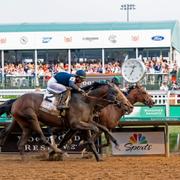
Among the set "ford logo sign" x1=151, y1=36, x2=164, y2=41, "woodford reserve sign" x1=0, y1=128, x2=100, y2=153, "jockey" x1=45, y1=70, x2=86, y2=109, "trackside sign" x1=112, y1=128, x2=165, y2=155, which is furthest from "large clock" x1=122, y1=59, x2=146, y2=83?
"ford logo sign" x1=151, y1=36, x2=164, y2=41

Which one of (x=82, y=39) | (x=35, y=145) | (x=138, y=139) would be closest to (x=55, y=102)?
(x=35, y=145)

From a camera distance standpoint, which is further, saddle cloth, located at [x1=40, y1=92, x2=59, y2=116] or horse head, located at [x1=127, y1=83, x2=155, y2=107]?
horse head, located at [x1=127, y1=83, x2=155, y2=107]

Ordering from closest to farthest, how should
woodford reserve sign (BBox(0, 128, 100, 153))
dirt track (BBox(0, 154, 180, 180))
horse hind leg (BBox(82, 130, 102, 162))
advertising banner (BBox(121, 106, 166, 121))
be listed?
dirt track (BBox(0, 154, 180, 180)) → horse hind leg (BBox(82, 130, 102, 162)) → woodford reserve sign (BBox(0, 128, 100, 153)) → advertising banner (BBox(121, 106, 166, 121))

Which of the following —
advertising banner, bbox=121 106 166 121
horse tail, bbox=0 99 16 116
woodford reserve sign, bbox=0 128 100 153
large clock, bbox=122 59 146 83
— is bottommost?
woodford reserve sign, bbox=0 128 100 153

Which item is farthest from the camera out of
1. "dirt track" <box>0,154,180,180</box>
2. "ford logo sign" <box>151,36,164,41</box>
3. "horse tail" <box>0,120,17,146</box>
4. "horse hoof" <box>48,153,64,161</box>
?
"ford logo sign" <box>151,36,164,41</box>

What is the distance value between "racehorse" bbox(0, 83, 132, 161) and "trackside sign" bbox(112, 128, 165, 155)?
7.49 feet

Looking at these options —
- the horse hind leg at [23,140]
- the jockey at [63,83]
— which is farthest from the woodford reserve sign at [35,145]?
the jockey at [63,83]

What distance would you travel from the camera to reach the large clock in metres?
23.5

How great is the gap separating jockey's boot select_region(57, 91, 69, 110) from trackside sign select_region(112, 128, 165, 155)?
3.17 metres

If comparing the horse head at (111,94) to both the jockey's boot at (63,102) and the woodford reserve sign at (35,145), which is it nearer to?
the jockey's boot at (63,102)

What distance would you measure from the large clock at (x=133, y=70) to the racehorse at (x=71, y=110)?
695 cm

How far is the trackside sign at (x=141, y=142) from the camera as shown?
18498 mm

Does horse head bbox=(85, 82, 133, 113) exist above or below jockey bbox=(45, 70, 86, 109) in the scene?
below

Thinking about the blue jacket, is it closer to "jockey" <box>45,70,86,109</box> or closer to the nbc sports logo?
"jockey" <box>45,70,86,109</box>
